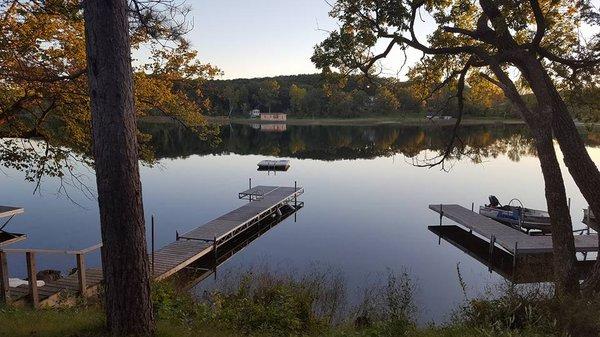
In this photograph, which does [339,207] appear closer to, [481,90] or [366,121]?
[481,90]

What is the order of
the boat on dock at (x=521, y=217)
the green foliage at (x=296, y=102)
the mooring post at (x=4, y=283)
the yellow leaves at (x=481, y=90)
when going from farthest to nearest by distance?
the green foliage at (x=296, y=102)
the boat on dock at (x=521, y=217)
the yellow leaves at (x=481, y=90)
the mooring post at (x=4, y=283)

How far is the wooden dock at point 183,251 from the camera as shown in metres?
9.66

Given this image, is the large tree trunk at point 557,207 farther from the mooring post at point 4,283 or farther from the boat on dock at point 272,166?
the boat on dock at point 272,166

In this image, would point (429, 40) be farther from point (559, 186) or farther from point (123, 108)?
point (123, 108)

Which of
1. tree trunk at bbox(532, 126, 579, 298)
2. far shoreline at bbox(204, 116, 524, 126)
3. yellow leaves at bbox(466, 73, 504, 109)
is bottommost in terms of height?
tree trunk at bbox(532, 126, 579, 298)

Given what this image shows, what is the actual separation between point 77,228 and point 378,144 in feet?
166

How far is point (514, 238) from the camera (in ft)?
63.4

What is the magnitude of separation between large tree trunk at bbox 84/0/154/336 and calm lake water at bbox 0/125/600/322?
9.85 meters

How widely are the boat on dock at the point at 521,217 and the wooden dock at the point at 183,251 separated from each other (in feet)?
40.0

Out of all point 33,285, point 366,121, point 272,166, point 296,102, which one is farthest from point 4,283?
point 296,102

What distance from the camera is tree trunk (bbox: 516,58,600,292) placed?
331 inches

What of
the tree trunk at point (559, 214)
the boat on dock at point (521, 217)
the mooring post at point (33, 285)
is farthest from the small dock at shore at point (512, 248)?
the mooring post at point (33, 285)

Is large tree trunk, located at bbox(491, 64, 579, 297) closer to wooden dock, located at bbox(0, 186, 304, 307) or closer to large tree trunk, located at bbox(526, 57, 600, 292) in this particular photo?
large tree trunk, located at bbox(526, 57, 600, 292)

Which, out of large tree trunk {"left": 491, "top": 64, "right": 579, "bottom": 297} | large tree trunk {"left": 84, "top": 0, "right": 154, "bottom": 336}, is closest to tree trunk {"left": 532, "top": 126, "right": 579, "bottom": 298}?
large tree trunk {"left": 491, "top": 64, "right": 579, "bottom": 297}
